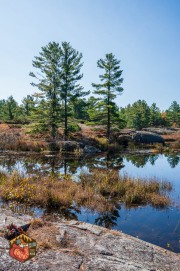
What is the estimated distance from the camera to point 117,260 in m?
4.43

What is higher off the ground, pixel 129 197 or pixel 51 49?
pixel 51 49

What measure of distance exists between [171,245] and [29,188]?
16.1ft

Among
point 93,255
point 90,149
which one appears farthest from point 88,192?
point 90,149

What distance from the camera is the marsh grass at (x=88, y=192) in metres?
8.10

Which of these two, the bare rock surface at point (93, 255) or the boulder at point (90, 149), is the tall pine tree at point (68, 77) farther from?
the bare rock surface at point (93, 255)

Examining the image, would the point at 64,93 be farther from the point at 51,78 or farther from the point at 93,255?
the point at 93,255

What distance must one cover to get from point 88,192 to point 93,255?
4.38 meters

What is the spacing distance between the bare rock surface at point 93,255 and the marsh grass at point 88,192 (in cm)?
225

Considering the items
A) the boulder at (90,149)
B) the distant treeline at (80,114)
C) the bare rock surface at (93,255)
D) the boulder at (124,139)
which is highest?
the distant treeline at (80,114)

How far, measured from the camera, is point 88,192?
29.1 ft

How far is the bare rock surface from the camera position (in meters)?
4.02

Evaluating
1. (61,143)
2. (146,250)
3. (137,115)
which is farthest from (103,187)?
(137,115)

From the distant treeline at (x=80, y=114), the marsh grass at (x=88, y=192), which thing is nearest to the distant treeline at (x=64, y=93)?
the distant treeline at (x=80, y=114)

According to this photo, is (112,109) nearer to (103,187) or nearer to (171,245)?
(103,187)
